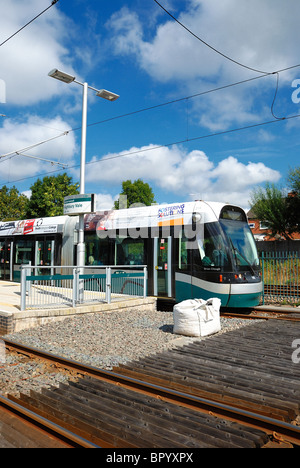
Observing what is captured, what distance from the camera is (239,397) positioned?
15.4 feet

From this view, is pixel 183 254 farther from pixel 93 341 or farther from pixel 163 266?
pixel 93 341

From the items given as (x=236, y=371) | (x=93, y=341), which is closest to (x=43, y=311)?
(x=93, y=341)

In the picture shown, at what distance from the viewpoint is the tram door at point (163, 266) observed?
1209 centimetres

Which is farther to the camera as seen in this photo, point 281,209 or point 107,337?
point 281,209

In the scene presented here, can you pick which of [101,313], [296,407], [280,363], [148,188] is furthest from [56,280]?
[148,188]

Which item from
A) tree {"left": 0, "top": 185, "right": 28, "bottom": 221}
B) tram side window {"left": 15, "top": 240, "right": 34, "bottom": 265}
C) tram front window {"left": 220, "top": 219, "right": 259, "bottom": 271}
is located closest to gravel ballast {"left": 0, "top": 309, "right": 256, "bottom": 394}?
tram front window {"left": 220, "top": 219, "right": 259, "bottom": 271}

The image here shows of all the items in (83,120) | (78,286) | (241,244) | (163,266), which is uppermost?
(83,120)

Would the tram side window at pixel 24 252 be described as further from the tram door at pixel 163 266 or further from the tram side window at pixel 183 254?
the tram side window at pixel 183 254

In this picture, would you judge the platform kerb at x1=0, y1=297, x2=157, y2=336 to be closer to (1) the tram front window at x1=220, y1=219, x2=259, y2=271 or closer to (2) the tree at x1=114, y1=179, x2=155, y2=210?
(1) the tram front window at x1=220, y1=219, x2=259, y2=271

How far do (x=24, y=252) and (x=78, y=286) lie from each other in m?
7.84

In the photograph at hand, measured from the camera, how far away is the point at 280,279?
15859 mm

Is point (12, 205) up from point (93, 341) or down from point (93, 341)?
up

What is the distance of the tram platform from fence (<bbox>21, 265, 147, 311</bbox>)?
27 centimetres

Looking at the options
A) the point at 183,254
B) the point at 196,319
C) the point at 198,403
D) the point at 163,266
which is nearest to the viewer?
the point at 198,403
